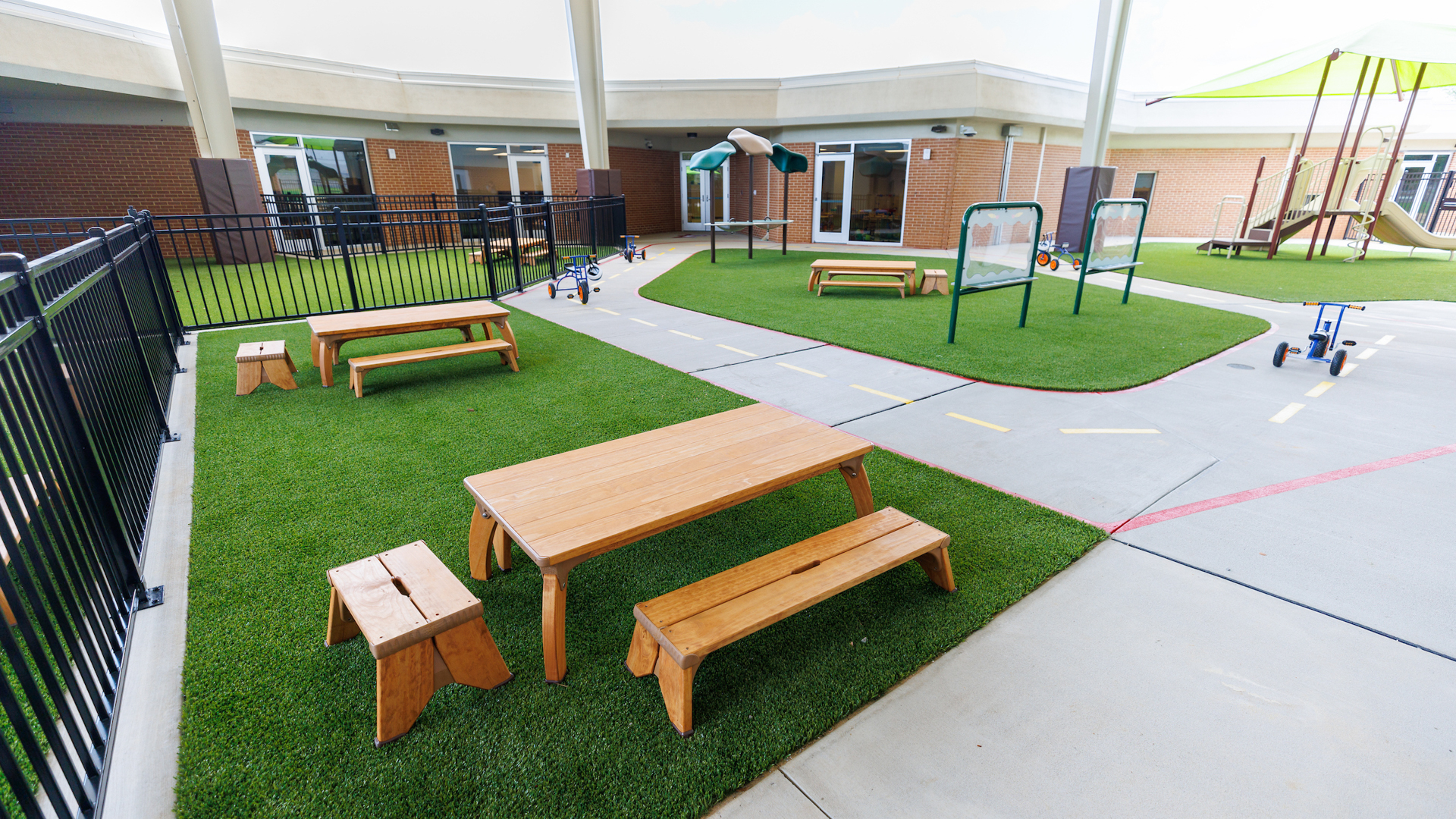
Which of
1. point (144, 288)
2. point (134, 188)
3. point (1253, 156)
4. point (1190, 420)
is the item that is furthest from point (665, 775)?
point (1253, 156)

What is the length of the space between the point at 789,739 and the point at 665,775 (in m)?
0.43

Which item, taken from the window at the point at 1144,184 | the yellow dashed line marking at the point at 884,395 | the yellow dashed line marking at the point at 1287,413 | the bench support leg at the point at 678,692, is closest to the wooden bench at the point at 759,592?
the bench support leg at the point at 678,692

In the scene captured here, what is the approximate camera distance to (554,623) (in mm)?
2361

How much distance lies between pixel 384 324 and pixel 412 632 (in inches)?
179

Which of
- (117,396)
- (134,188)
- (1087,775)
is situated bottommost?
(1087,775)

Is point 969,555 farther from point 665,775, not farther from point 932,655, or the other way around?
point 665,775

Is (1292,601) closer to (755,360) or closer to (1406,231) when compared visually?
(755,360)

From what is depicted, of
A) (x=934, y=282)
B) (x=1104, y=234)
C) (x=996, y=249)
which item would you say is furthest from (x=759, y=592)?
(x=1104, y=234)

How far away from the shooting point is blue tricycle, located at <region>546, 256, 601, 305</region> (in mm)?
9680

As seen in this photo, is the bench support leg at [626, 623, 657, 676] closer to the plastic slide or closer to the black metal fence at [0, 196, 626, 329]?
the black metal fence at [0, 196, 626, 329]

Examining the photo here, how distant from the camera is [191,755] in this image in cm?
212

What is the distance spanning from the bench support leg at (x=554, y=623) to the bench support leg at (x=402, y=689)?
1.27 feet

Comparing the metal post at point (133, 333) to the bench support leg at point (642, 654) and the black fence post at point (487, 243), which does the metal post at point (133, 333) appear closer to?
the bench support leg at point (642, 654)

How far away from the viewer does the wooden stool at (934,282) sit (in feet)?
35.5
